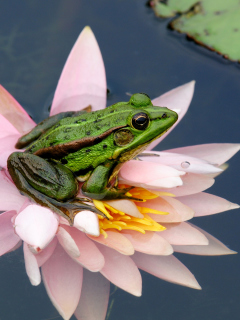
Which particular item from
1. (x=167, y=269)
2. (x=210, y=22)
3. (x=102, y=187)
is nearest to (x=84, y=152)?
(x=102, y=187)

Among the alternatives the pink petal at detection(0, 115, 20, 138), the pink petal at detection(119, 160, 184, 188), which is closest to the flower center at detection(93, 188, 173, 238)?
the pink petal at detection(119, 160, 184, 188)

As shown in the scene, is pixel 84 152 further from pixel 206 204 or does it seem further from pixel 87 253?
pixel 206 204

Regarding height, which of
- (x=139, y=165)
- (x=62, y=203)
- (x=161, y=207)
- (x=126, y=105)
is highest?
(x=126, y=105)

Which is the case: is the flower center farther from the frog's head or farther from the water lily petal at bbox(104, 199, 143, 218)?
the frog's head

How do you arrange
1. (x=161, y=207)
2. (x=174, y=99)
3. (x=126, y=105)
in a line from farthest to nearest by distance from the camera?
1. (x=174, y=99)
2. (x=126, y=105)
3. (x=161, y=207)

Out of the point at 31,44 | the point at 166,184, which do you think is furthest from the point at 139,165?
the point at 31,44

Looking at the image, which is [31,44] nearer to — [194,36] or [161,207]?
[194,36]
